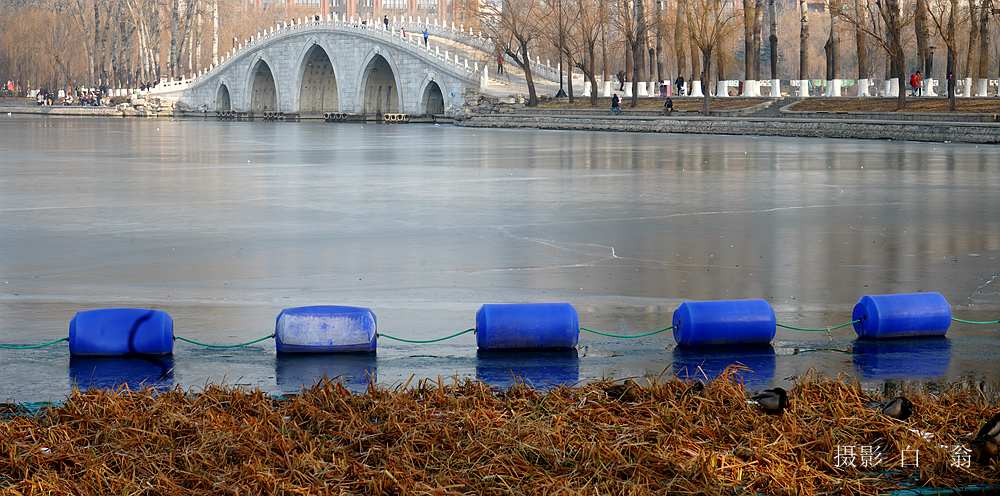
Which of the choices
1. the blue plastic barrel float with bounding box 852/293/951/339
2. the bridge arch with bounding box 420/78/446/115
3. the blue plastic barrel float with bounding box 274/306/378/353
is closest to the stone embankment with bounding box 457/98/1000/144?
the bridge arch with bounding box 420/78/446/115

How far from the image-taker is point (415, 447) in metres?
5.48

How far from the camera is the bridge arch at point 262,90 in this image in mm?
98294

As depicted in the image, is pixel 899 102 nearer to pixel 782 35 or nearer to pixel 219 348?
pixel 219 348

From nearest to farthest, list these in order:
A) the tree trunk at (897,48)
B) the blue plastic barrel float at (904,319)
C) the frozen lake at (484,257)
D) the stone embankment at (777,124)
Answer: the frozen lake at (484,257) < the blue plastic barrel float at (904,319) < the stone embankment at (777,124) < the tree trunk at (897,48)

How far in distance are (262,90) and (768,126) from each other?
63.6 m

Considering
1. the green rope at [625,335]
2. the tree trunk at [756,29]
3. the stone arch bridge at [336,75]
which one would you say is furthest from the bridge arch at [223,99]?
the green rope at [625,335]

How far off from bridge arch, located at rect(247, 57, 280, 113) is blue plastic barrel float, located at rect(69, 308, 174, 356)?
91139mm

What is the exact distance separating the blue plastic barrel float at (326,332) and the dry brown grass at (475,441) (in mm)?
1391

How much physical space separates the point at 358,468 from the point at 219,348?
126 inches

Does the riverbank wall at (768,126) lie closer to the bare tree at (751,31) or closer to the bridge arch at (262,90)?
the bare tree at (751,31)

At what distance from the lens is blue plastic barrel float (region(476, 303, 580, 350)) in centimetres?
803

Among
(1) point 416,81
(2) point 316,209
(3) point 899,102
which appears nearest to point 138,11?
(1) point 416,81

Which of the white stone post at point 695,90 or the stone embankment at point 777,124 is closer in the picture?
the stone embankment at point 777,124

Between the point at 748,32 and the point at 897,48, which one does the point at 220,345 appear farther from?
the point at 748,32
